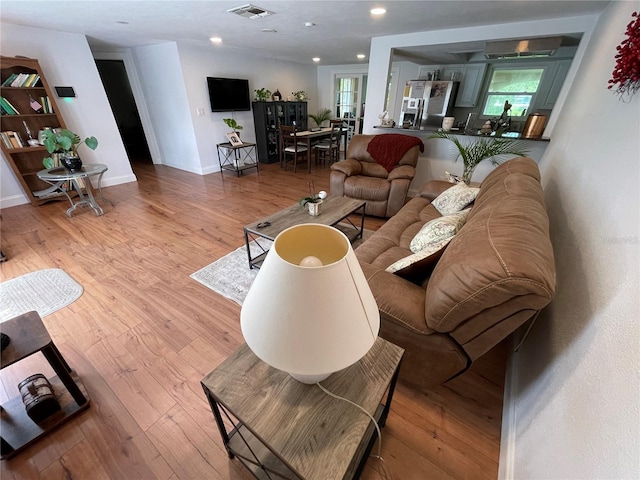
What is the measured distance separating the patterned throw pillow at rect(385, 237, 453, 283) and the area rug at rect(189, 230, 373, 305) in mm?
1193

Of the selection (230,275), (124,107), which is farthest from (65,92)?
(230,275)

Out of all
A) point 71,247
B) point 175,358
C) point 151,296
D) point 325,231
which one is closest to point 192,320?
point 175,358

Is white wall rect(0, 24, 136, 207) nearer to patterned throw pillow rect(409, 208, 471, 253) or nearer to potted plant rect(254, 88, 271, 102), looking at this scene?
potted plant rect(254, 88, 271, 102)

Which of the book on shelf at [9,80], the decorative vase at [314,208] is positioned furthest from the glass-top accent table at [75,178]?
the decorative vase at [314,208]

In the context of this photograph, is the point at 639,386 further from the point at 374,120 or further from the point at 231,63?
the point at 231,63

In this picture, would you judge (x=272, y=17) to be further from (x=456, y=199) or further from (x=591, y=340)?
(x=591, y=340)

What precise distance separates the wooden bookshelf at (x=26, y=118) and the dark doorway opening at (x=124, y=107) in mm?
2360

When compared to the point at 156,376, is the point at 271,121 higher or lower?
higher

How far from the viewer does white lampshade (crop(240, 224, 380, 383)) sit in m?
0.49

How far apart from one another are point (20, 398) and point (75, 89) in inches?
166

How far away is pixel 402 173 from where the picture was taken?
296 centimetres

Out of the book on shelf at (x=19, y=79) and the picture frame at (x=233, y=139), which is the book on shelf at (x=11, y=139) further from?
the picture frame at (x=233, y=139)

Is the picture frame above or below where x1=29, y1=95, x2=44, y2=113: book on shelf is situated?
below

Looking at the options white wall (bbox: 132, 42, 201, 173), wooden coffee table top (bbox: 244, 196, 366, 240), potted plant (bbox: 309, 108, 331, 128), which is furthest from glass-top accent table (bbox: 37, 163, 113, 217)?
potted plant (bbox: 309, 108, 331, 128)
